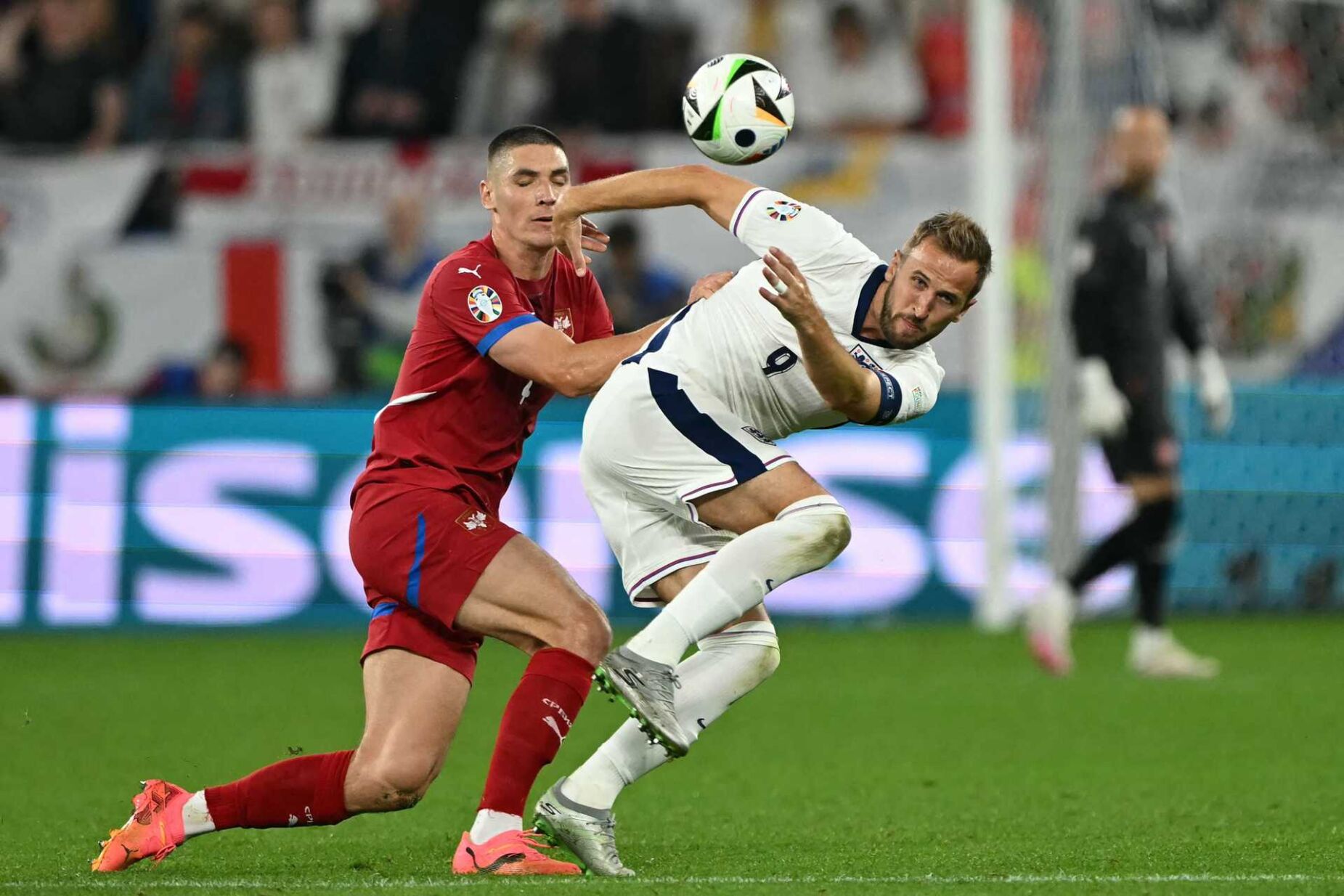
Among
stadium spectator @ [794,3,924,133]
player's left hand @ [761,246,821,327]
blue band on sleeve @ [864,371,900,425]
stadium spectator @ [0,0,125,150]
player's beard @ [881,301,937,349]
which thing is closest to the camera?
player's left hand @ [761,246,821,327]

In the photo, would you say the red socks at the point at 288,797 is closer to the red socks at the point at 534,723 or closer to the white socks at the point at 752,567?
the red socks at the point at 534,723

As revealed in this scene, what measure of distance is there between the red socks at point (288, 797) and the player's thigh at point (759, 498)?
1.12 m

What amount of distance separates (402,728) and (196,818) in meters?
0.60

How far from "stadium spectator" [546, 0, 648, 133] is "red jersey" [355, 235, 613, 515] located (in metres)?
9.97

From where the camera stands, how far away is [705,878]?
491cm

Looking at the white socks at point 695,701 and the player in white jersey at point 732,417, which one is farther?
the white socks at point 695,701

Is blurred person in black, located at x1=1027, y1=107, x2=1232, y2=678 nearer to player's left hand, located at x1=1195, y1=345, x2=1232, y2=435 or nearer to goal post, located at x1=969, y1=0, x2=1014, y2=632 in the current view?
player's left hand, located at x1=1195, y1=345, x2=1232, y2=435

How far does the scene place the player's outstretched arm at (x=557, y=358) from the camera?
5141 mm

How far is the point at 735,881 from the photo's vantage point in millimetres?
4871

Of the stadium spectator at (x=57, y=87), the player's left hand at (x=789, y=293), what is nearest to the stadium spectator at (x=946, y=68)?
the stadium spectator at (x=57, y=87)

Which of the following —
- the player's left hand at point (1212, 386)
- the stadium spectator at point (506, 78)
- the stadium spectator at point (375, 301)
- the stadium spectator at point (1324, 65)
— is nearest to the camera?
the player's left hand at point (1212, 386)

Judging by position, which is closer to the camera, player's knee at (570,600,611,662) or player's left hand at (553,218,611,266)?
player's knee at (570,600,611,662)

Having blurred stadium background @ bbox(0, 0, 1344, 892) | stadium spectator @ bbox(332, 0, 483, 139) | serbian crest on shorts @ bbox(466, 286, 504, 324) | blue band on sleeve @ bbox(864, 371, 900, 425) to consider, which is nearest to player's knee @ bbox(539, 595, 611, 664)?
serbian crest on shorts @ bbox(466, 286, 504, 324)

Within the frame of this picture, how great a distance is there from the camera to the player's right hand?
10375 millimetres
